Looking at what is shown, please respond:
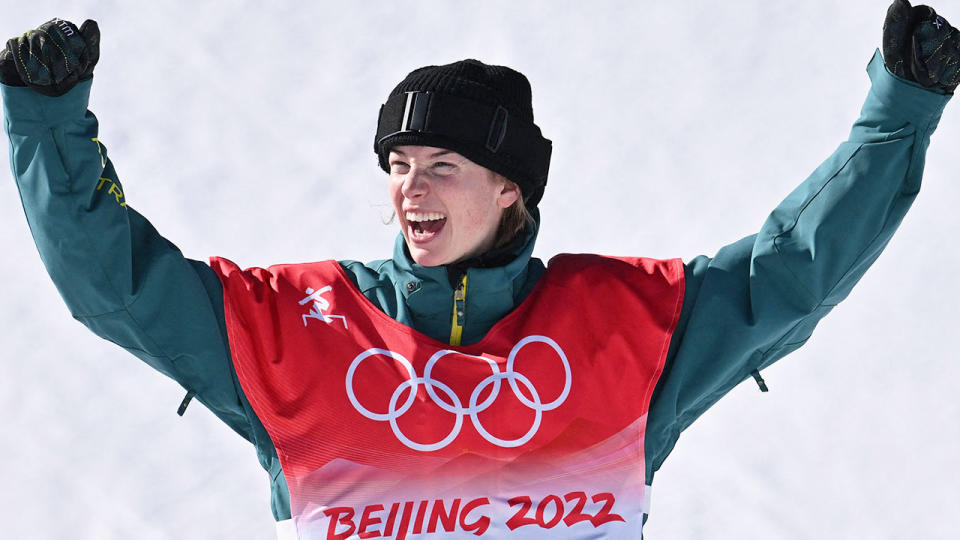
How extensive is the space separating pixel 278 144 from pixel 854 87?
6.19 ft

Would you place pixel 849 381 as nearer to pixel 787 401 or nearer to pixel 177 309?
pixel 787 401

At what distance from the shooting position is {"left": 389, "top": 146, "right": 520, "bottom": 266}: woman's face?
3094mm

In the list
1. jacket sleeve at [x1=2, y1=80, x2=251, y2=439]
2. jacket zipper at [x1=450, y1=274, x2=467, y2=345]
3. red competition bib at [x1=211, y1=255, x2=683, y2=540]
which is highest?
jacket sleeve at [x1=2, y1=80, x2=251, y2=439]

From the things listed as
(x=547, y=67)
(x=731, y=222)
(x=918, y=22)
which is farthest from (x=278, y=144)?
(x=918, y=22)

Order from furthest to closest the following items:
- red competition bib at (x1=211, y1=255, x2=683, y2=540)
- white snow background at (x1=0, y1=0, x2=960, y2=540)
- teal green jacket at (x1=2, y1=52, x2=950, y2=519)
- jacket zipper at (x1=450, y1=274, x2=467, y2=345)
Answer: white snow background at (x1=0, y1=0, x2=960, y2=540) → jacket zipper at (x1=450, y1=274, x2=467, y2=345) → red competition bib at (x1=211, y1=255, x2=683, y2=540) → teal green jacket at (x1=2, y1=52, x2=950, y2=519)

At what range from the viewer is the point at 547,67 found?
473 cm

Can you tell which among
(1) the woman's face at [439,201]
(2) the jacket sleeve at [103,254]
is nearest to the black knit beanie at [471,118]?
(1) the woman's face at [439,201]

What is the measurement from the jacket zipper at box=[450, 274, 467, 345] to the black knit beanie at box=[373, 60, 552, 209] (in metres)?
0.27

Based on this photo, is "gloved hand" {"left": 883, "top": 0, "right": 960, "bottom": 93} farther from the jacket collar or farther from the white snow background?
the white snow background

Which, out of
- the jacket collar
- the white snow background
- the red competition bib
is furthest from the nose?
the white snow background

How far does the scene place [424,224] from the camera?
10.3 feet

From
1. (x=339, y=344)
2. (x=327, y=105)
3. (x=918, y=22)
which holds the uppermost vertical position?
(x=327, y=105)

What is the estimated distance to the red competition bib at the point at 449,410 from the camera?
9.97 feet

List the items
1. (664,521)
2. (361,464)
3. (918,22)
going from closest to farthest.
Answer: (918,22) < (361,464) < (664,521)
